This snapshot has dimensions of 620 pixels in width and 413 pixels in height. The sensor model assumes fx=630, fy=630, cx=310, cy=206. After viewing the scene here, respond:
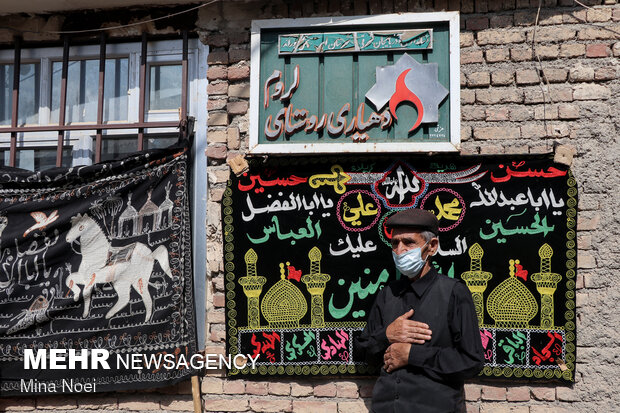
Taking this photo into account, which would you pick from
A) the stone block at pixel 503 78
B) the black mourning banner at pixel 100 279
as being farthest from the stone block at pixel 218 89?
the stone block at pixel 503 78

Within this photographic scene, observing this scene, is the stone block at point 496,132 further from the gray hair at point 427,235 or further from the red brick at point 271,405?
the red brick at point 271,405

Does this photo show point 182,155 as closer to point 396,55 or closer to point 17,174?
point 17,174

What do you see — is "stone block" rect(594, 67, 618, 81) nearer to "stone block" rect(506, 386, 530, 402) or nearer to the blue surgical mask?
the blue surgical mask

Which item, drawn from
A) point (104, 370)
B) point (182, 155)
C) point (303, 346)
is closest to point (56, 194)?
point (182, 155)

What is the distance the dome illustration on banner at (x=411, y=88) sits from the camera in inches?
154

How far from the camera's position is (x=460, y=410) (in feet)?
11.1

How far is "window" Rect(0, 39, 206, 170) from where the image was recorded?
4.36 m

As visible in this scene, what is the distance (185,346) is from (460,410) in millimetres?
1716

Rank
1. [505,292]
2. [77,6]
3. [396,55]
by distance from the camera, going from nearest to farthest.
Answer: [505,292] → [396,55] → [77,6]

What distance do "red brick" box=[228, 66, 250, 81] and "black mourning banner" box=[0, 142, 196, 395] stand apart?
55cm

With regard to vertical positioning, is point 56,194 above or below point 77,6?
below

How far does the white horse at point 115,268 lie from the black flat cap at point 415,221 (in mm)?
1534

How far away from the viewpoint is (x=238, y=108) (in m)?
4.16

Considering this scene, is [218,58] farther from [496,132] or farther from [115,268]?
[496,132]
